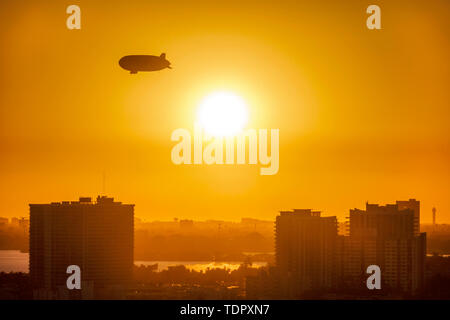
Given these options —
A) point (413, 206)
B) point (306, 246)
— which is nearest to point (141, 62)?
point (306, 246)

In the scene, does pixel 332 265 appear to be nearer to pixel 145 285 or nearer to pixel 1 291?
pixel 145 285

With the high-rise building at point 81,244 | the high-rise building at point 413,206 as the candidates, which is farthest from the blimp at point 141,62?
the high-rise building at point 413,206

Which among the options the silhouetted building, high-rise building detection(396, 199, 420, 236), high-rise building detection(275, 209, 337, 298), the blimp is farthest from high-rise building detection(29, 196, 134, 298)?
the blimp

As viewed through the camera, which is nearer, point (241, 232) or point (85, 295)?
point (85, 295)

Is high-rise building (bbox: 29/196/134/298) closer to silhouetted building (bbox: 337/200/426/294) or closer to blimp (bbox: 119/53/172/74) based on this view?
silhouetted building (bbox: 337/200/426/294)

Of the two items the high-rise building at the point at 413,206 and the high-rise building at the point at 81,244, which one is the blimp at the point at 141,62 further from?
the high-rise building at the point at 413,206
